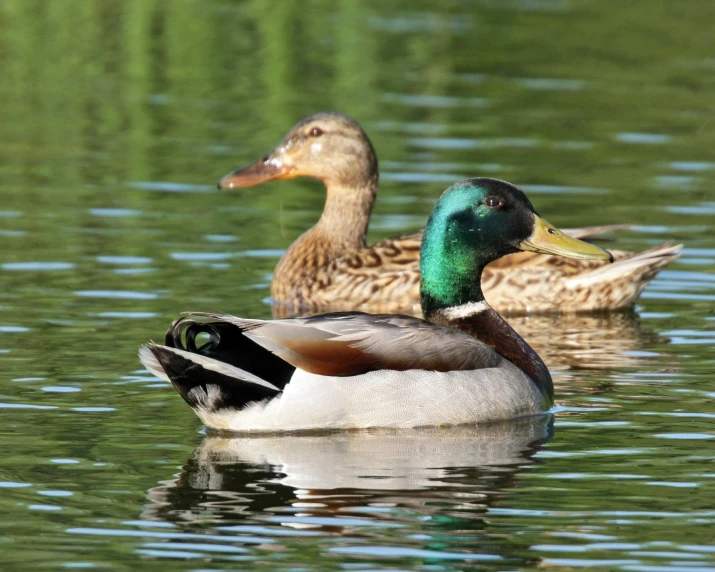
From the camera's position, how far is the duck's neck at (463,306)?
10.1 metres

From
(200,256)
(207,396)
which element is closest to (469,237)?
(207,396)

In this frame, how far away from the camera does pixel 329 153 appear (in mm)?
14555

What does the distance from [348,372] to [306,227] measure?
6.91 m

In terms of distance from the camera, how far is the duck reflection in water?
759 centimetres

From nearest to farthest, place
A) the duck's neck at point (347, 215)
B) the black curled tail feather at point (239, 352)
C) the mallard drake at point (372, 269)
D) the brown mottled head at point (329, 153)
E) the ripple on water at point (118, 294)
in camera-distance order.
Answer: the black curled tail feather at point (239, 352), the ripple on water at point (118, 294), the mallard drake at point (372, 269), the duck's neck at point (347, 215), the brown mottled head at point (329, 153)

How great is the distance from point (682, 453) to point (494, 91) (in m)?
14.8

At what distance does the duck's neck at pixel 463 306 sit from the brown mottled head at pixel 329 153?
4.34m

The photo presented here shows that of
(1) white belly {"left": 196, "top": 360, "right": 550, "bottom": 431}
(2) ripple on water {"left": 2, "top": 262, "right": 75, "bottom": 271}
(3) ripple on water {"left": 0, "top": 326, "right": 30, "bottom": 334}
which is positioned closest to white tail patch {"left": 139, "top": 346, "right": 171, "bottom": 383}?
(1) white belly {"left": 196, "top": 360, "right": 550, "bottom": 431}

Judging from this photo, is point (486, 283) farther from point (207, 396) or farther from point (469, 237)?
point (207, 396)

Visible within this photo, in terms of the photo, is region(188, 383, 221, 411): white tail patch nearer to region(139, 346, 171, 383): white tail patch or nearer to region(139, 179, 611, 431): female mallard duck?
region(139, 179, 611, 431): female mallard duck

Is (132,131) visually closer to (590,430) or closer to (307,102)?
(307,102)

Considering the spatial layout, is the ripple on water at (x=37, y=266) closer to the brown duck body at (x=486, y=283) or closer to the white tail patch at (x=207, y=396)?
the brown duck body at (x=486, y=283)

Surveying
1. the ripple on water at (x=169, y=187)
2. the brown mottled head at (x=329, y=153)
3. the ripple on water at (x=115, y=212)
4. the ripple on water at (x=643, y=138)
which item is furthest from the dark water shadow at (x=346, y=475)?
the ripple on water at (x=643, y=138)

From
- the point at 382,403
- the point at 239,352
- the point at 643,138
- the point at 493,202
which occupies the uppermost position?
the point at 643,138
